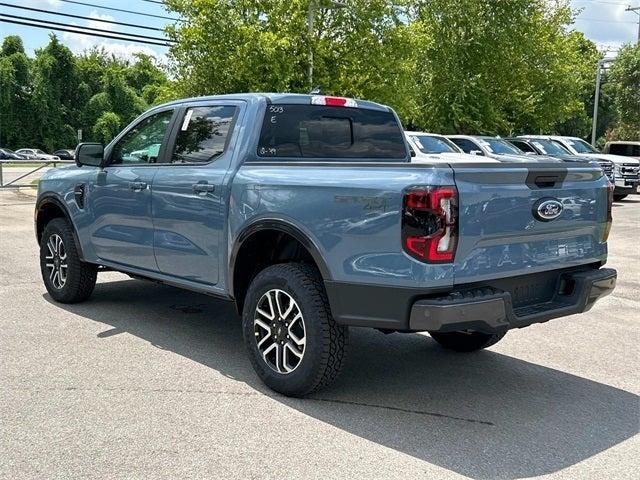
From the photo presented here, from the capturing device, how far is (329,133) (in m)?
5.42

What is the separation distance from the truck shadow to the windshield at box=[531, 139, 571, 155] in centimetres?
1691

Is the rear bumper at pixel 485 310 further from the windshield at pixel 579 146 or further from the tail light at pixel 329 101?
the windshield at pixel 579 146

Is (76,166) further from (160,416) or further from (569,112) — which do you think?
(569,112)

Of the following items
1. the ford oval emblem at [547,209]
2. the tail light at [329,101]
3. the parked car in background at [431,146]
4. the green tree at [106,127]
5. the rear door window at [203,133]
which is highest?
the tail light at [329,101]

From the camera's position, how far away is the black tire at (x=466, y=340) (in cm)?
547

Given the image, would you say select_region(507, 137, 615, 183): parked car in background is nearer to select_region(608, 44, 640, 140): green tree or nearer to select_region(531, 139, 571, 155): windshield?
select_region(531, 139, 571, 155): windshield

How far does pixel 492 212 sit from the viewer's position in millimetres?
3939

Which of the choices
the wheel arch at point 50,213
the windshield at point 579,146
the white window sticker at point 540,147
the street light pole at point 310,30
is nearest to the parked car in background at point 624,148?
the windshield at point 579,146

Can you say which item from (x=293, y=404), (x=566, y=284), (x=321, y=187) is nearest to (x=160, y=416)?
(x=293, y=404)

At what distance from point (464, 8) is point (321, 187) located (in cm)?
2504

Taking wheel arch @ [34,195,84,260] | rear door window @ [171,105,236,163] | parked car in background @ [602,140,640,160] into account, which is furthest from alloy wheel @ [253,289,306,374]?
parked car in background @ [602,140,640,160]

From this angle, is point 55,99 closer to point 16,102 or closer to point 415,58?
point 16,102

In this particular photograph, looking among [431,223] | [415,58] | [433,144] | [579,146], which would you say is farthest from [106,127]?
[431,223]

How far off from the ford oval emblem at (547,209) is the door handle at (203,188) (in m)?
2.14
